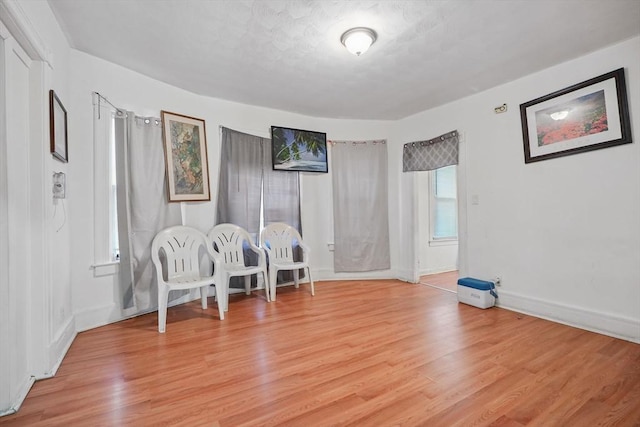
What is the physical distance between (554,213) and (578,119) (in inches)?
34.9

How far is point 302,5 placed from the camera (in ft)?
6.84

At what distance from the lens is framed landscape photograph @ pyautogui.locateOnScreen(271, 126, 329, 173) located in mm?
4238

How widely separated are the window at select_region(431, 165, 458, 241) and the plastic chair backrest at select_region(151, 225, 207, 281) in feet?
12.6

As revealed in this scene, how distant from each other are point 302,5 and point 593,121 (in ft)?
8.80

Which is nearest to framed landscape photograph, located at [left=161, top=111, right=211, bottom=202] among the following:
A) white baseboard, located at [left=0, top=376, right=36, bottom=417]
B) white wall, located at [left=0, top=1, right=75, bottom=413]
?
white wall, located at [left=0, top=1, right=75, bottom=413]

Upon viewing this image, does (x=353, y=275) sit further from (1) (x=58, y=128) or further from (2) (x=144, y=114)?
(1) (x=58, y=128)

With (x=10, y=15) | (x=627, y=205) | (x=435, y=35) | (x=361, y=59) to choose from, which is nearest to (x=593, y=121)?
(x=627, y=205)

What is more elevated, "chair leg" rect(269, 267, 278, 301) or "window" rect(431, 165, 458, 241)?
"window" rect(431, 165, 458, 241)

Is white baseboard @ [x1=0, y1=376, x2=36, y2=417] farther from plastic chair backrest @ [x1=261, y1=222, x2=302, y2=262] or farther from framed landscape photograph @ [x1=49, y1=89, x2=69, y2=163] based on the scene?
plastic chair backrest @ [x1=261, y1=222, x2=302, y2=262]

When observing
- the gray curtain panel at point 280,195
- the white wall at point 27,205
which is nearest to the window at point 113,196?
the white wall at point 27,205

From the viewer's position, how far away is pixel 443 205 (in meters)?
5.47

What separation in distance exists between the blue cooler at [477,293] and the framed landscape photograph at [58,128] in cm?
400

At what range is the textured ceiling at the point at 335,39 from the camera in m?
2.12

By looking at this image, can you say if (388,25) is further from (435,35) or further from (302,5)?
(302,5)
